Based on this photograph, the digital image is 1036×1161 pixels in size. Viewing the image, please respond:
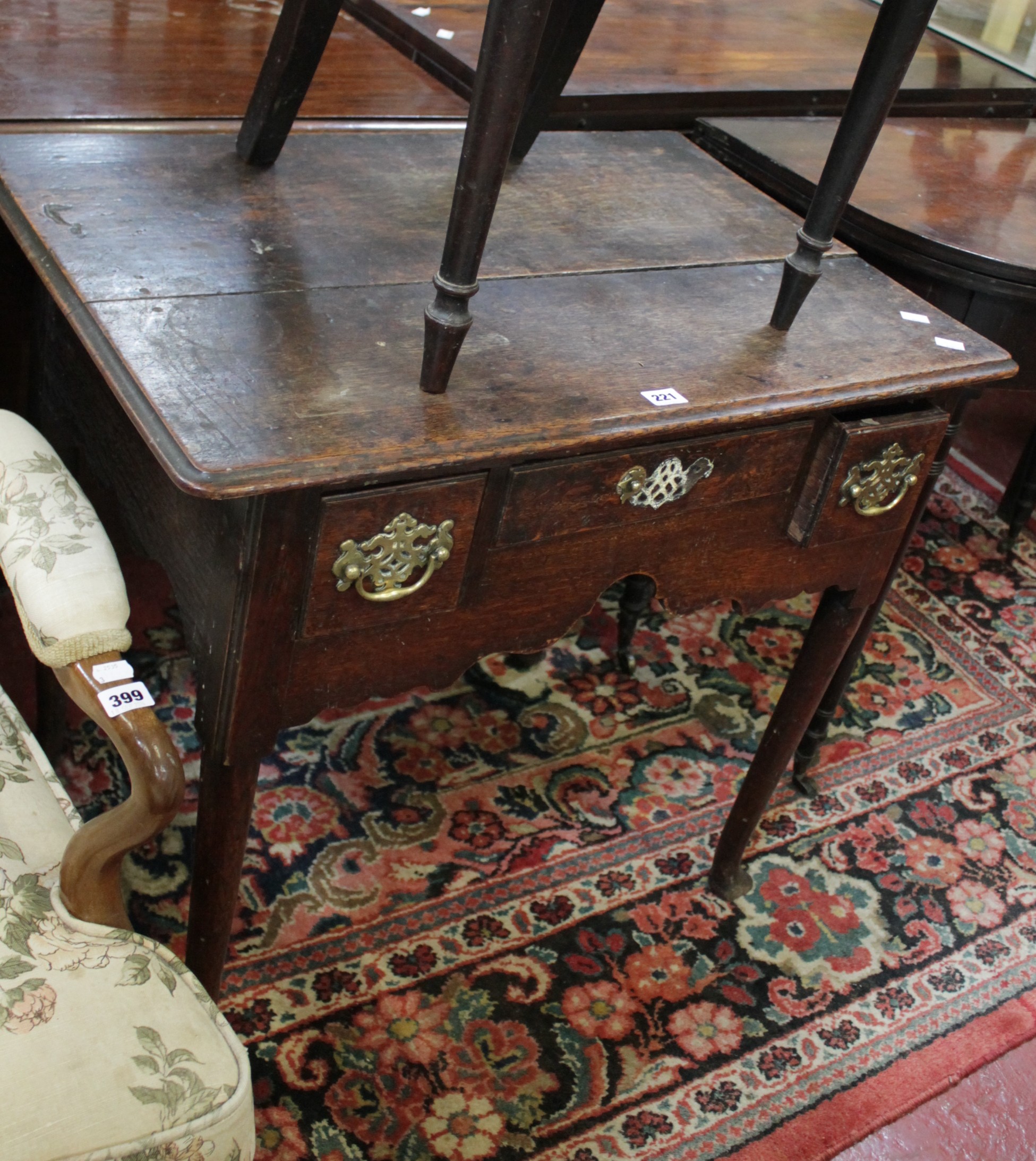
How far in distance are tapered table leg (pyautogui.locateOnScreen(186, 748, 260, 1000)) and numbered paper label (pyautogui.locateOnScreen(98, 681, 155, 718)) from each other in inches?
7.8

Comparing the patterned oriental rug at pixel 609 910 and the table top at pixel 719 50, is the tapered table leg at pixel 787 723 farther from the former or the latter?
the table top at pixel 719 50

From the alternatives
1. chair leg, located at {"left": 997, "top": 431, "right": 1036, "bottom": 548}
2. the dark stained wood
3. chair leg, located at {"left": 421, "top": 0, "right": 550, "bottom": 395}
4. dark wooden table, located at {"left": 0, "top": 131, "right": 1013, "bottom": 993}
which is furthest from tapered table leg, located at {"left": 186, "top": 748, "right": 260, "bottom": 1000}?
chair leg, located at {"left": 997, "top": 431, "right": 1036, "bottom": 548}

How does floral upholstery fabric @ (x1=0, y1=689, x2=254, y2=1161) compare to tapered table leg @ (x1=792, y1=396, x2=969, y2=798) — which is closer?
floral upholstery fabric @ (x1=0, y1=689, x2=254, y2=1161)

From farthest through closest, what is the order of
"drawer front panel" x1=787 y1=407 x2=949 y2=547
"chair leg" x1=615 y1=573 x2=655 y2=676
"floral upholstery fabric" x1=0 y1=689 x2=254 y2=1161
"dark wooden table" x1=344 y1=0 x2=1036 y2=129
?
"chair leg" x1=615 y1=573 x2=655 y2=676 → "dark wooden table" x1=344 y1=0 x2=1036 y2=129 → "drawer front panel" x1=787 y1=407 x2=949 y2=547 → "floral upholstery fabric" x1=0 y1=689 x2=254 y2=1161

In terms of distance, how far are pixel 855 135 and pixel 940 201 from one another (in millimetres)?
541

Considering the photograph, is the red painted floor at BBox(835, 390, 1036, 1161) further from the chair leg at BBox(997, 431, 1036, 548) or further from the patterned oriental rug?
the chair leg at BBox(997, 431, 1036, 548)

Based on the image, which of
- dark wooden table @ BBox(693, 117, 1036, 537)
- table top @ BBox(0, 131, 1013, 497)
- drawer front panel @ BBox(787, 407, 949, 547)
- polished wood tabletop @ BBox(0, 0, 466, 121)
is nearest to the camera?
table top @ BBox(0, 131, 1013, 497)

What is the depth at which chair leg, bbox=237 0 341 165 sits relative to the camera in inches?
49.2

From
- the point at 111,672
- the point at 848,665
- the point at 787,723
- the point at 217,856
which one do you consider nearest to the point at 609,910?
the point at 787,723

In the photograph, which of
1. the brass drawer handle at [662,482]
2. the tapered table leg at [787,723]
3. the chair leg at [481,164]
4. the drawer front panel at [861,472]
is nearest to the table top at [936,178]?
the drawer front panel at [861,472]

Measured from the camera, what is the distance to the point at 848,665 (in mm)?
1847

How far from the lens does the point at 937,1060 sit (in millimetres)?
1592

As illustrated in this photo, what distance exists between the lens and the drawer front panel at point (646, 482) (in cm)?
109

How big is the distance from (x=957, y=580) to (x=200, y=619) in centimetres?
185
